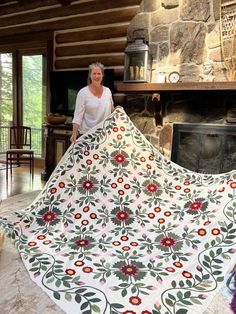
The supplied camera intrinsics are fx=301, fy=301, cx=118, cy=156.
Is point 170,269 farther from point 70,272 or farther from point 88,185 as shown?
point 88,185

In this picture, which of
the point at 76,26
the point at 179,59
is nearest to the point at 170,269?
the point at 179,59

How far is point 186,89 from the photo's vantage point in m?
3.59

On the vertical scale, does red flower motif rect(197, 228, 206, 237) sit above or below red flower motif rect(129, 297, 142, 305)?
above

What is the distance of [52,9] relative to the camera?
5.30m

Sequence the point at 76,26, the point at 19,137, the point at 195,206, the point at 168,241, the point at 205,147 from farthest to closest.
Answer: the point at 19,137, the point at 76,26, the point at 205,147, the point at 195,206, the point at 168,241

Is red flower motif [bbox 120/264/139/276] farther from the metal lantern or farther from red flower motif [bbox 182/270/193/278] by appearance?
the metal lantern

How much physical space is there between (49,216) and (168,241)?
949 millimetres

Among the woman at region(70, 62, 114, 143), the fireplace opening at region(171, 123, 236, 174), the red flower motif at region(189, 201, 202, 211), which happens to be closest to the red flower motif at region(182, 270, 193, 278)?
the red flower motif at region(189, 201, 202, 211)

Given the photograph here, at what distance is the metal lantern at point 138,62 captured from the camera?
154 inches

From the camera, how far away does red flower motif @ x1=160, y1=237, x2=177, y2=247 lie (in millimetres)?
2039

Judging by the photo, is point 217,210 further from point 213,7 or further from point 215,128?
point 213,7

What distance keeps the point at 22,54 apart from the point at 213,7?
12.8 feet

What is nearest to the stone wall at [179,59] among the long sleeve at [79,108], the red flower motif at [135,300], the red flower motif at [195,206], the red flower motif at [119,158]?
the long sleeve at [79,108]

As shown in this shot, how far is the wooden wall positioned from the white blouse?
1.78 meters
